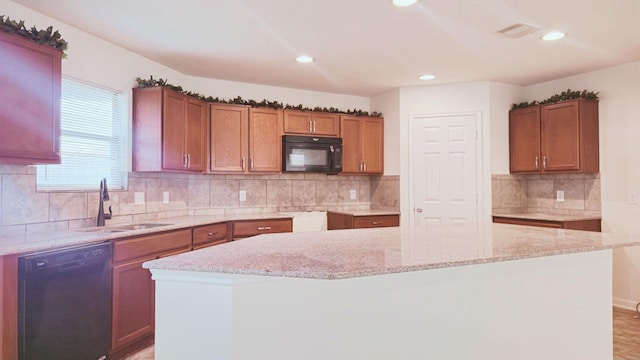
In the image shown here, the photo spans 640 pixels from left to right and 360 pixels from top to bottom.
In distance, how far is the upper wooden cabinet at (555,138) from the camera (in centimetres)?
408

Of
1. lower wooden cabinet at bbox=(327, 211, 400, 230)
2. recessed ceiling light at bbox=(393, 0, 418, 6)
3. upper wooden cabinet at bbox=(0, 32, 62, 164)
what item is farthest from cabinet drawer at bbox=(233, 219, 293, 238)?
recessed ceiling light at bbox=(393, 0, 418, 6)

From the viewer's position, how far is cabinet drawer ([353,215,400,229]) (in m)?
4.53

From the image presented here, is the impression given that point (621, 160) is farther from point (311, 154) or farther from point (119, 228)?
point (119, 228)

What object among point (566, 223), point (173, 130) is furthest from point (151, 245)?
point (566, 223)

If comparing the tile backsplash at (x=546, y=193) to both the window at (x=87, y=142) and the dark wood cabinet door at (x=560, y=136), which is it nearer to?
the dark wood cabinet door at (x=560, y=136)

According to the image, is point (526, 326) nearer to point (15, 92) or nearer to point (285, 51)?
point (285, 51)

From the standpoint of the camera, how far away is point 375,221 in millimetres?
4633

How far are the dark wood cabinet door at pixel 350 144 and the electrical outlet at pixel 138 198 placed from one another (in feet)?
7.50

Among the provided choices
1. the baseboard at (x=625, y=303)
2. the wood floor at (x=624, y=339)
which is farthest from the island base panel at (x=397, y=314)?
the baseboard at (x=625, y=303)

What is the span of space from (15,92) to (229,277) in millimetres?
Result: 1839

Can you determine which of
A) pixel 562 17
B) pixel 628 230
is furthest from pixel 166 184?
pixel 628 230

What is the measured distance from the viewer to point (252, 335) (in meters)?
1.54

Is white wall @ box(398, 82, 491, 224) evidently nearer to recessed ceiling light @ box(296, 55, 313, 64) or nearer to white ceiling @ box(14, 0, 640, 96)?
white ceiling @ box(14, 0, 640, 96)

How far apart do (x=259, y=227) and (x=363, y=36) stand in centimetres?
211
